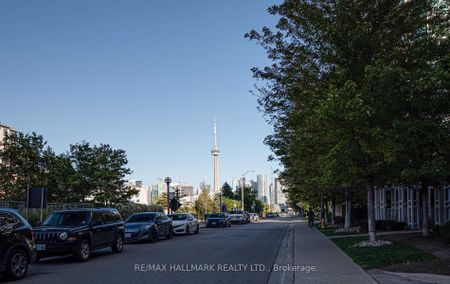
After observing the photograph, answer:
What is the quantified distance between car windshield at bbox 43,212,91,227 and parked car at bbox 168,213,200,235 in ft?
48.8

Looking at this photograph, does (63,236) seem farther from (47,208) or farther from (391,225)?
(391,225)

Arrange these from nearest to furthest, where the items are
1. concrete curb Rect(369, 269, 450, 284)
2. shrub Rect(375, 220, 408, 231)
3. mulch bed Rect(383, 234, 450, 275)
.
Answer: concrete curb Rect(369, 269, 450, 284)
mulch bed Rect(383, 234, 450, 275)
shrub Rect(375, 220, 408, 231)

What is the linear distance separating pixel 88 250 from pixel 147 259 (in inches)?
75.1

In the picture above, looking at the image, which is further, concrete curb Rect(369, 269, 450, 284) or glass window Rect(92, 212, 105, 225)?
glass window Rect(92, 212, 105, 225)

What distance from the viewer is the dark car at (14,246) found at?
1149 cm

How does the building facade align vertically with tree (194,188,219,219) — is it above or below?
above

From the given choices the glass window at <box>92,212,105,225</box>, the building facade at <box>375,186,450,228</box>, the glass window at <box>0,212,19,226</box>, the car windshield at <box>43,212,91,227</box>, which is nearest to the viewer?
the glass window at <box>0,212,19,226</box>

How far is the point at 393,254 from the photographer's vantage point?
1466cm

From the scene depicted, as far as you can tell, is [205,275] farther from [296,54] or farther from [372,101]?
[296,54]

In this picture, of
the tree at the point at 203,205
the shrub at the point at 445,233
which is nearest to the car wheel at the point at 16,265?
the shrub at the point at 445,233

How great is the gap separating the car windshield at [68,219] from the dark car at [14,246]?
3.82 meters

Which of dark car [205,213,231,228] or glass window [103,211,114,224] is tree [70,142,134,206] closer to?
dark car [205,213,231,228]

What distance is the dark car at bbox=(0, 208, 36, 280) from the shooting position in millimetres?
11492

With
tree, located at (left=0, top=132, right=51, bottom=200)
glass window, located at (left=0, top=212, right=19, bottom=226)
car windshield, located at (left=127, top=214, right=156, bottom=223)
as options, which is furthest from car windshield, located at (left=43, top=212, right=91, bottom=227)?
tree, located at (left=0, top=132, right=51, bottom=200)
